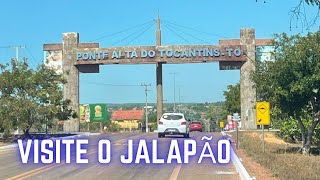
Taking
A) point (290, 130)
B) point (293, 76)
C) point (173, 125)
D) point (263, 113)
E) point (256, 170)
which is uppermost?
point (293, 76)

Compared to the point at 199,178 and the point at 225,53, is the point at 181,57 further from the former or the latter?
the point at 199,178

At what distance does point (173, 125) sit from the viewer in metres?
34.7

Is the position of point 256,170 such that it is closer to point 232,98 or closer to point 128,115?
point 232,98

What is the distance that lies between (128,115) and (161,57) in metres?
68.8

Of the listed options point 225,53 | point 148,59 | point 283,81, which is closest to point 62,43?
point 148,59

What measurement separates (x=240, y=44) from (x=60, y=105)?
23766 millimetres

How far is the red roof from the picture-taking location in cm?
12288

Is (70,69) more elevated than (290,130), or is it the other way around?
(70,69)

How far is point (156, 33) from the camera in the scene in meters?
60.5

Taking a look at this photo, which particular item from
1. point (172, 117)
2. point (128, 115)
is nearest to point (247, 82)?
point (172, 117)

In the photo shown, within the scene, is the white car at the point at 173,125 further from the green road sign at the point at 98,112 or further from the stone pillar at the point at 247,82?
the green road sign at the point at 98,112

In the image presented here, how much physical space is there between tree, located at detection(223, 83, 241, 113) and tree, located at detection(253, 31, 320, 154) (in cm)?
5058

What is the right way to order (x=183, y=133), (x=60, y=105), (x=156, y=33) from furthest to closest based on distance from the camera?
(x=156, y=33) → (x=60, y=105) → (x=183, y=133)

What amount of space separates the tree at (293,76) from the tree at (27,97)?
57.9 ft
